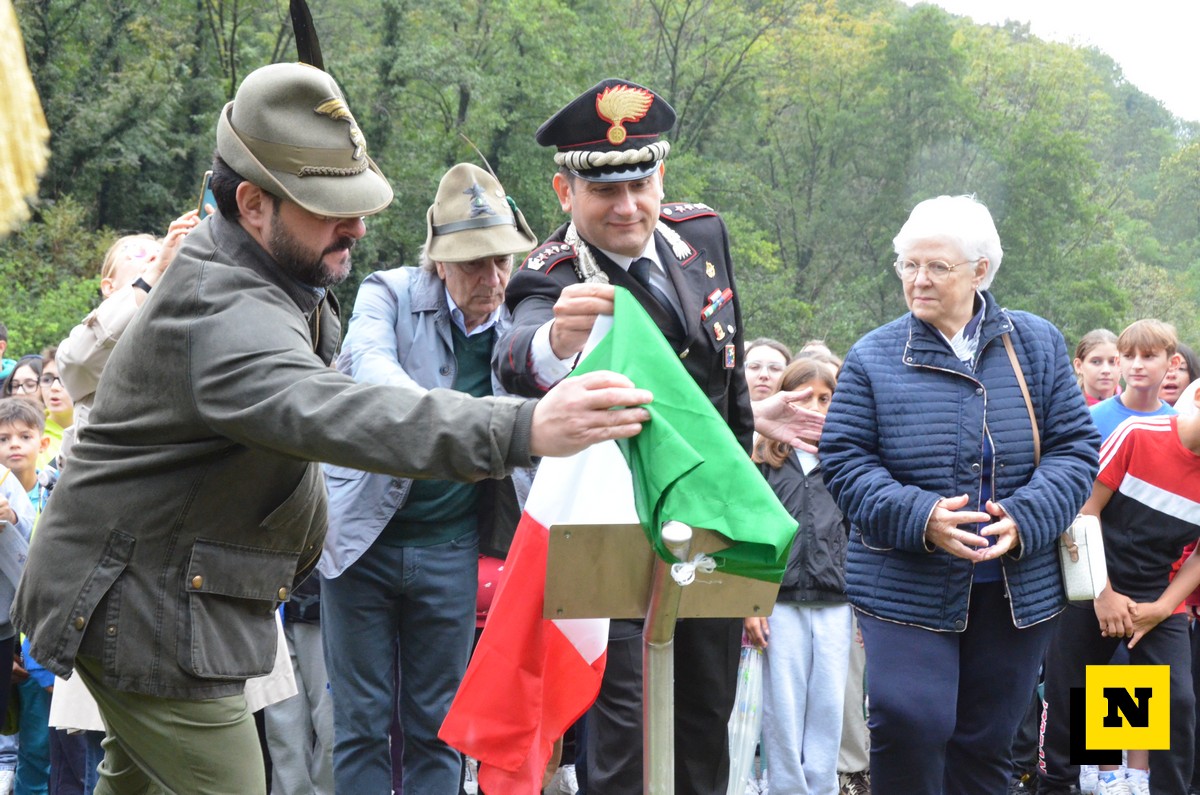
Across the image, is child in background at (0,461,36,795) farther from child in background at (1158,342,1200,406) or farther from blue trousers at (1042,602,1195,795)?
child in background at (1158,342,1200,406)

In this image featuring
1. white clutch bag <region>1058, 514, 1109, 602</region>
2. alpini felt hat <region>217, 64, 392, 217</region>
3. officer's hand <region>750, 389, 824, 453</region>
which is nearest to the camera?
alpini felt hat <region>217, 64, 392, 217</region>

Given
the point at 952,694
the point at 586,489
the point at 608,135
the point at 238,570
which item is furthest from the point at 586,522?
the point at 952,694

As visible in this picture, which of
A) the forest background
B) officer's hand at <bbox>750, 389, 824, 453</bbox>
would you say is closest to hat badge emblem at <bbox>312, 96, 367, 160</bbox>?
officer's hand at <bbox>750, 389, 824, 453</bbox>

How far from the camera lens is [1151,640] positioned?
5.77m

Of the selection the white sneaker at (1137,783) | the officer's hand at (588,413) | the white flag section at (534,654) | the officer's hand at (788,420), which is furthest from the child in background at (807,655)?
the officer's hand at (588,413)

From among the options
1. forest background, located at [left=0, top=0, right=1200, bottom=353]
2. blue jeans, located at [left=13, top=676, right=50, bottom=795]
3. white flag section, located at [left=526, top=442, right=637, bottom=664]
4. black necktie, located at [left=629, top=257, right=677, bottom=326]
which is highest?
forest background, located at [left=0, top=0, right=1200, bottom=353]

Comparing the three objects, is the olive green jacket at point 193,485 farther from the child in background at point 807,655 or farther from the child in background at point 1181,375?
the child in background at point 1181,375

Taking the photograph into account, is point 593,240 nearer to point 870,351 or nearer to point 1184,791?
point 870,351

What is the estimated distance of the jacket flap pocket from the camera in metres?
2.96

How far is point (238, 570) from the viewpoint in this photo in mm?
3020

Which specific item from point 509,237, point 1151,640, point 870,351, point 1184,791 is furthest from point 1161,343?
point 509,237

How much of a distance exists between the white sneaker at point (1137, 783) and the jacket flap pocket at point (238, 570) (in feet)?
14.8

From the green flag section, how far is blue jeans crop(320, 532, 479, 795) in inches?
82.1

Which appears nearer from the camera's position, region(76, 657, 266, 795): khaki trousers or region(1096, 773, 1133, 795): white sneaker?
region(76, 657, 266, 795): khaki trousers
